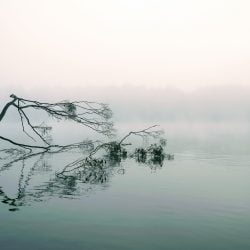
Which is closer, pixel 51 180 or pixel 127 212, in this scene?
pixel 127 212

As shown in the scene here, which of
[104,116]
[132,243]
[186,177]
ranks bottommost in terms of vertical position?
[132,243]

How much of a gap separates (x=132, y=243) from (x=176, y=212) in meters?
4.48

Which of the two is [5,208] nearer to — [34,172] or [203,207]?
[203,207]

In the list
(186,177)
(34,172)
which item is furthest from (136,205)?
(34,172)

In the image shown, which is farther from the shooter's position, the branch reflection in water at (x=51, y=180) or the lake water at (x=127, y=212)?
the branch reflection in water at (x=51, y=180)

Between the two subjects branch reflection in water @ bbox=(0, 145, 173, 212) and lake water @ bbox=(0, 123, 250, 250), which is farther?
branch reflection in water @ bbox=(0, 145, 173, 212)

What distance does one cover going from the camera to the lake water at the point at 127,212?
42.5ft

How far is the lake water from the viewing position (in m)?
12.9

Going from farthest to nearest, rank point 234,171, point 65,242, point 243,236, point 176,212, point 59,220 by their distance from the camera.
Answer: point 234,171 → point 176,212 → point 59,220 → point 243,236 → point 65,242

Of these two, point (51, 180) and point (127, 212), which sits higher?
point (51, 180)

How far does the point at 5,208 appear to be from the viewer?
16875 mm

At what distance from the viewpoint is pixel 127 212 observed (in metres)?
16.8

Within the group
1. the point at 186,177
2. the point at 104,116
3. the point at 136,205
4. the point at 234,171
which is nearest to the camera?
the point at 136,205

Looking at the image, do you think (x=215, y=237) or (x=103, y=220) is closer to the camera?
(x=215, y=237)
